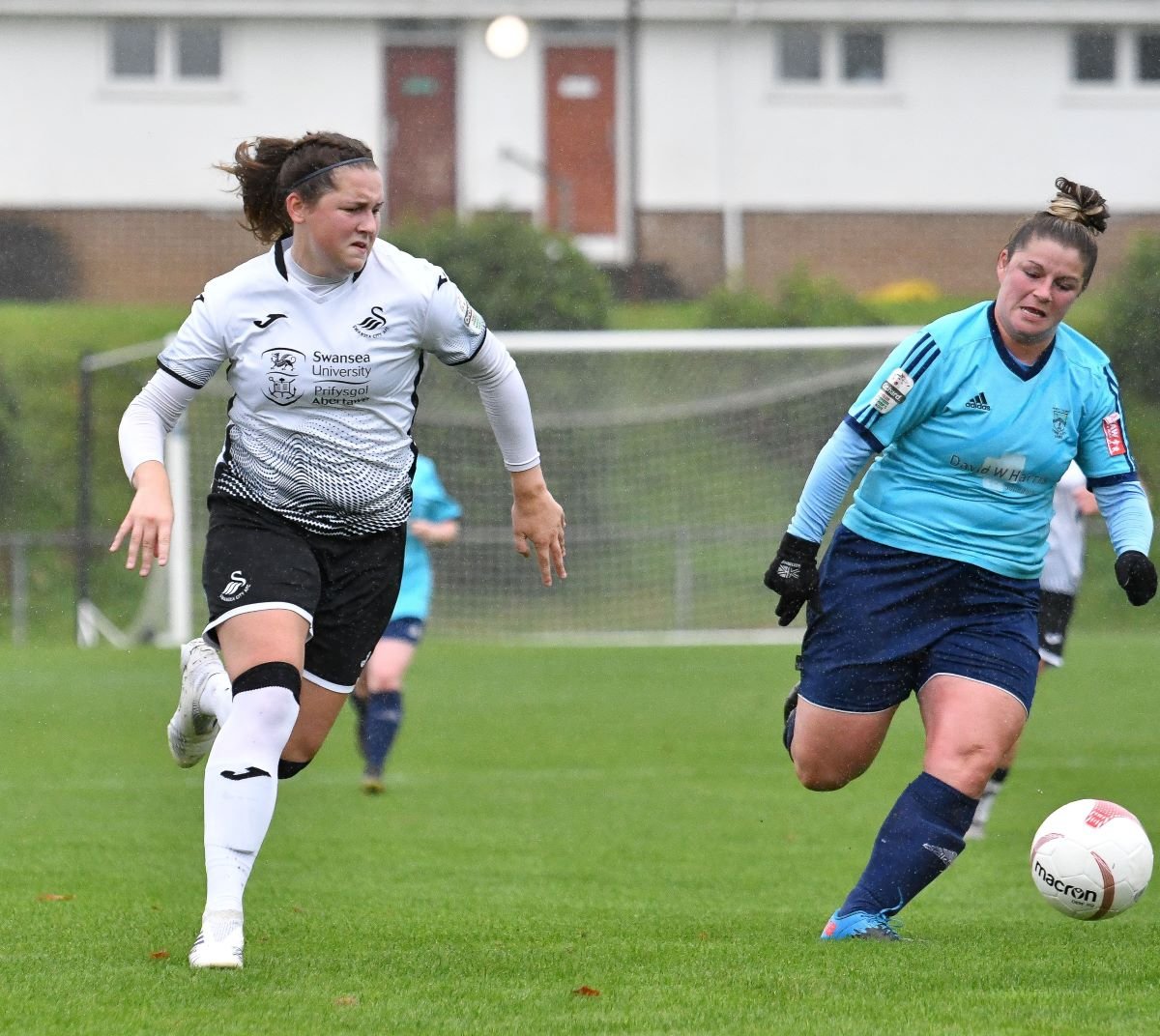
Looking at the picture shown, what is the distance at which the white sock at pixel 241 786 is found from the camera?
4621 mm

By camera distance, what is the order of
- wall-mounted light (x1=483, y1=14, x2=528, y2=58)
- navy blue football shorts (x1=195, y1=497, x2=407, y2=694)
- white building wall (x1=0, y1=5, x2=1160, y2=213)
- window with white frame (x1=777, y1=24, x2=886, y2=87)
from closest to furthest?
1. navy blue football shorts (x1=195, y1=497, x2=407, y2=694)
2. wall-mounted light (x1=483, y1=14, x2=528, y2=58)
3. white building wall (x1=0, y1=5, x2=1160, y2=213)
4. window with white frame (x1=777, y1=24, x2=886, y2=87)

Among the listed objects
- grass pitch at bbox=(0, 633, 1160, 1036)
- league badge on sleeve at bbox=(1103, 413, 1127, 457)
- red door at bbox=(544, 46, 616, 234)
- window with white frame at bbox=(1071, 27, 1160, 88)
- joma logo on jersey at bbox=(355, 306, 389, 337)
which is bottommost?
grass pitch at bbox=(0, 633, 1160, 1036)

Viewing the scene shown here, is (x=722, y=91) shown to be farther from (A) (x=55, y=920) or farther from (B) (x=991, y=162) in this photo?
(A) (x=55, y=920)

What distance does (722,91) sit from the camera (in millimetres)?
28719

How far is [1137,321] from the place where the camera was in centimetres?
2052

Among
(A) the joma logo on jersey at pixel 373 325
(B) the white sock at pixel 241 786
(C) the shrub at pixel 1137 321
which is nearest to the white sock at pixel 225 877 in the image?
(B) the white sock at pixel 241 786

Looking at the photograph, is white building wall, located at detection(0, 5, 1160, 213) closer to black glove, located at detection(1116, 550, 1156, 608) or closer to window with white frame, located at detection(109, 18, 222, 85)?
window with white frame, located at detection(109, 18, 222, 85)

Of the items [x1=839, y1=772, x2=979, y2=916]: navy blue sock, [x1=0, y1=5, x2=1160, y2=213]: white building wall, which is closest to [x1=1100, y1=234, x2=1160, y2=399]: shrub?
[x1=0, y1=5, x2=1160, y2=213]: white building wall

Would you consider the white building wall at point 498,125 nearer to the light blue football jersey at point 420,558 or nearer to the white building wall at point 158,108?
the white building wall at point 158,108

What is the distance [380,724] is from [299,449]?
483 centimetres

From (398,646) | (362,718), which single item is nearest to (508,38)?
(398,646)

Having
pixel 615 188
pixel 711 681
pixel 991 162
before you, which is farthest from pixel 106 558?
pixel 991 162

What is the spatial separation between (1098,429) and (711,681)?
36.9 feet

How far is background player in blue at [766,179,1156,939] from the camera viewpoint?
5.12 meters
